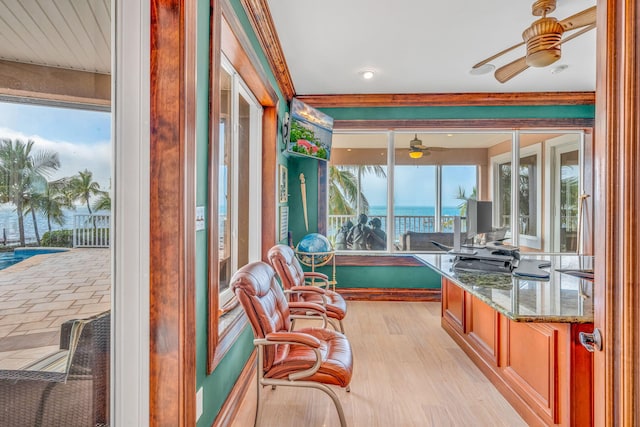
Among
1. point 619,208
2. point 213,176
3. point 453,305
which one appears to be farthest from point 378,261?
point 619,208

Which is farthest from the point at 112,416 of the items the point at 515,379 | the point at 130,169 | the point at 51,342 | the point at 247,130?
the point at 247,130

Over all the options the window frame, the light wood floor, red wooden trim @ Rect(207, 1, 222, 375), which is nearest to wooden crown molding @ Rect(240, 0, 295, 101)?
the window frame

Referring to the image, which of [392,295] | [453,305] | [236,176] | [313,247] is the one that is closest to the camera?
[236,176]

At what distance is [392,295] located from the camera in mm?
4844

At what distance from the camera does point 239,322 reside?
7.95 ft

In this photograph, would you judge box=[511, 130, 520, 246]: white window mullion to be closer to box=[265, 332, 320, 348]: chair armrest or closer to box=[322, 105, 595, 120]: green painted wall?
box=[322, 105, 595, 120]: green painted wall

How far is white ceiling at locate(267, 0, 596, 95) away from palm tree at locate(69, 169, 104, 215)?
207 cm

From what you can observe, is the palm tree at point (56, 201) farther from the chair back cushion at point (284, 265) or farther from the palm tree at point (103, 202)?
the chair back cushion at point (284, 265)

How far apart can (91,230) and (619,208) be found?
5.31ft

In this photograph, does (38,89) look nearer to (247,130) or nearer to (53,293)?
(53,293)

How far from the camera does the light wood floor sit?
2.16 metres

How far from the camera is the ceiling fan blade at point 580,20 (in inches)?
86.1

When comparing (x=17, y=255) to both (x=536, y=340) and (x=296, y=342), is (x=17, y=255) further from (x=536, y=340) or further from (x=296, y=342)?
(x=536, y=340)

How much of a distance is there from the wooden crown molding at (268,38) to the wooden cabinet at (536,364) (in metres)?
2.75
